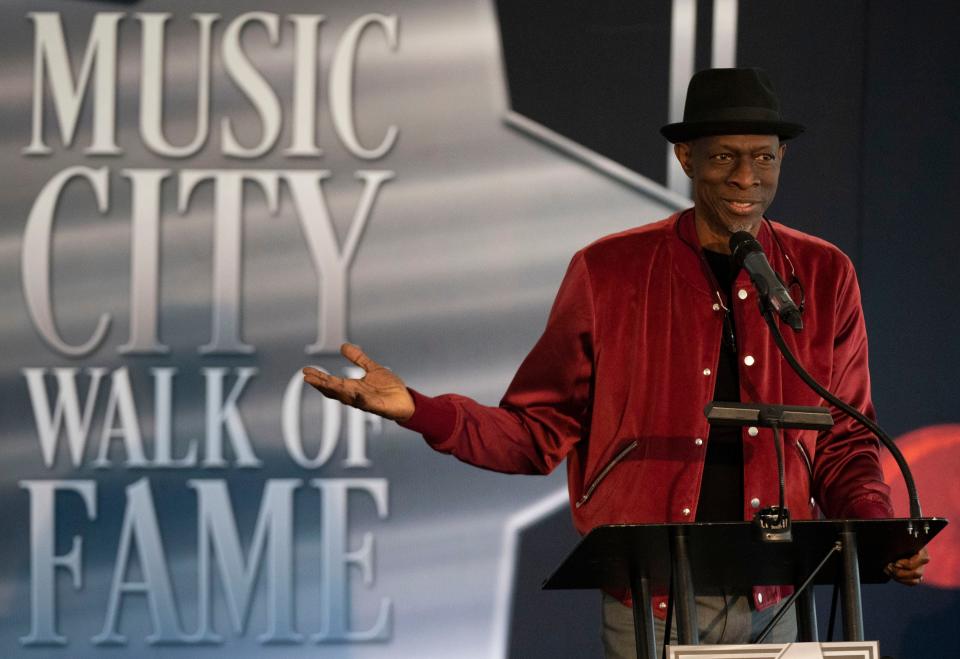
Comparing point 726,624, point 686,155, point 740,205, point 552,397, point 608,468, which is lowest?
point 726,624

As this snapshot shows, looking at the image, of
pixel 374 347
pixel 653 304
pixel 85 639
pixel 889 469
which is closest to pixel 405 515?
pixel 374 347

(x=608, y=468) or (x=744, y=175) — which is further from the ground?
(x=744, y=175)

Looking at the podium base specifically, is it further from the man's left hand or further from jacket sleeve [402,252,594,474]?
jacket sleeve [402,252,594,474]

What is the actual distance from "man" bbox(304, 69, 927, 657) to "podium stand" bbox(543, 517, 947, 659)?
18 centimetres

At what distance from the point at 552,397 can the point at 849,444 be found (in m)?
0.55

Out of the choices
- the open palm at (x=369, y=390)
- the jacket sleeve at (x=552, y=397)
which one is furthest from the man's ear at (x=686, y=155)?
the open palm at (x=369, y=390)

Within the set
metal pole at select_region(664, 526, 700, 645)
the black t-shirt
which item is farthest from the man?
metal pole at select_region(664, 526, 700, 645)

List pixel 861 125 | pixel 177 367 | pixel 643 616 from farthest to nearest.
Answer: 1. pixel 861 125
2. pixel 177 367
3. pixel 643 616

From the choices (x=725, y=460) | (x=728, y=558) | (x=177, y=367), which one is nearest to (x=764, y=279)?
(x=728, y=558)

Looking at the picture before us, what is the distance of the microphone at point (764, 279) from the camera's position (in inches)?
70.4

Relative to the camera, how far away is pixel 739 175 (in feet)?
7.57

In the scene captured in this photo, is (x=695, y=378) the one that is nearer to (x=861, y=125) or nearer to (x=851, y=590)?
(x=851, y=590)

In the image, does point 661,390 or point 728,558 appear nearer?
point 728,558

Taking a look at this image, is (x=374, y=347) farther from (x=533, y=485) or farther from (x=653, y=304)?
(x=653, y=304)
